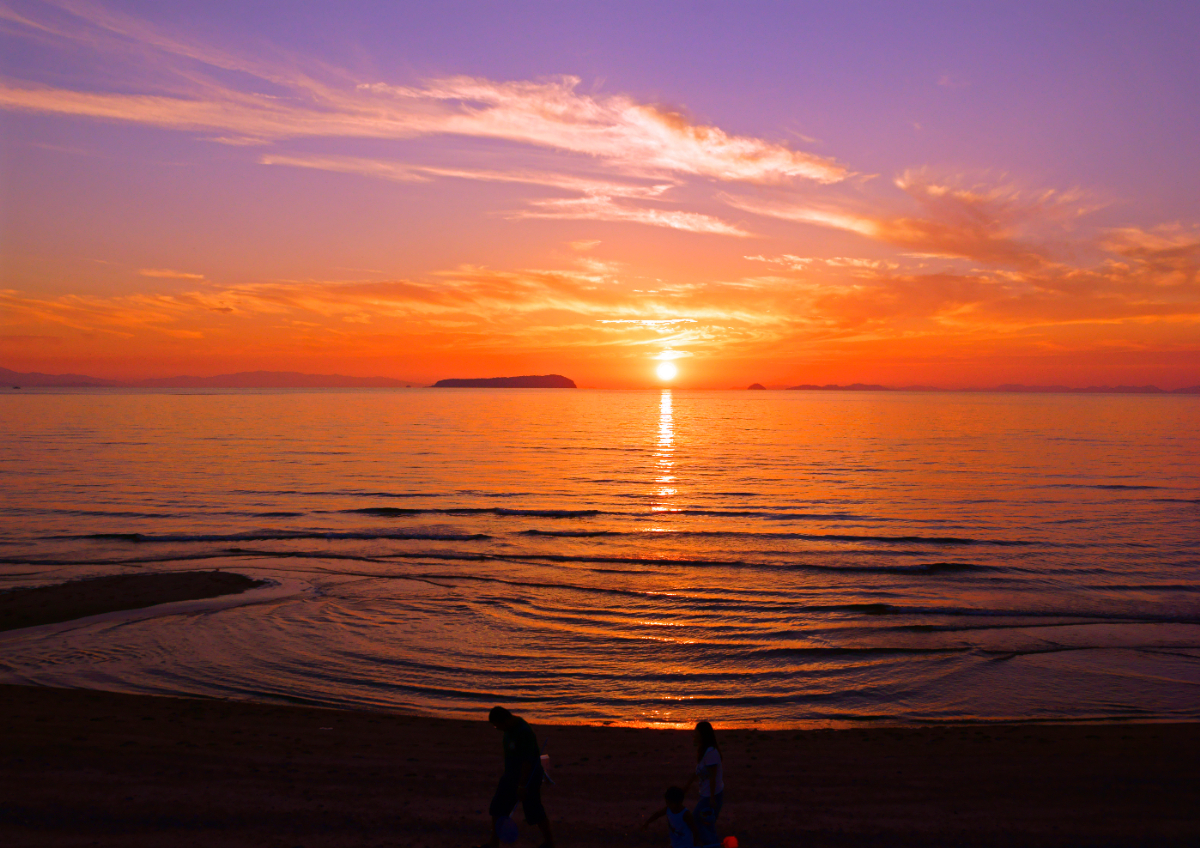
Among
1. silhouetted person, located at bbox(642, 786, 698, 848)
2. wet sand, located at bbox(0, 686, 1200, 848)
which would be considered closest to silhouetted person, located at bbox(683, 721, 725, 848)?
silhouetted person, located at bbox(642, 786, 698, 848)

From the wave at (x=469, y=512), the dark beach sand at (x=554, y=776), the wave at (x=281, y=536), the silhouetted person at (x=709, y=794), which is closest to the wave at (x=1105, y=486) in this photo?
the wave at (x=469, y=512)

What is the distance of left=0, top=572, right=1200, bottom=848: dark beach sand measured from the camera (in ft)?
27.4

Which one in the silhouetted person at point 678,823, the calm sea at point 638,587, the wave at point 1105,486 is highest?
the wave at point 1105,486

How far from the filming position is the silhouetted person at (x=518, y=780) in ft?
25.6

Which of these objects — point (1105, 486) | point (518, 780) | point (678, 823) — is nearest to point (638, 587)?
point (518, 780)

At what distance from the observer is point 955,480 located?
46094 mm

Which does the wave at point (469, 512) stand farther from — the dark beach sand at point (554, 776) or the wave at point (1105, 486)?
the wave at point (1105, 486)

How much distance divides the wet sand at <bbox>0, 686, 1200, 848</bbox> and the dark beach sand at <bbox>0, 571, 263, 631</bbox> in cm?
627

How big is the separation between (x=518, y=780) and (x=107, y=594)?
56.9 ft

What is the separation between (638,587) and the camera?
21703 mm

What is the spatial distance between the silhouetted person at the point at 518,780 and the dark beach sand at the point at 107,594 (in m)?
15.4

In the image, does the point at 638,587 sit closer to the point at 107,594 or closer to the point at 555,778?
the point at 555,778

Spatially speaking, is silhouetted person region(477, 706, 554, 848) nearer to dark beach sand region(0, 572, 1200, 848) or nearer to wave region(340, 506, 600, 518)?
dark beach sand region(0, 572, 1200, 848)

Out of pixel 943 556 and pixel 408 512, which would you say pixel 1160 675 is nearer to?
pixel 943 556
